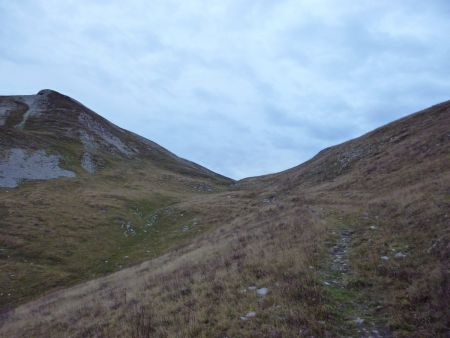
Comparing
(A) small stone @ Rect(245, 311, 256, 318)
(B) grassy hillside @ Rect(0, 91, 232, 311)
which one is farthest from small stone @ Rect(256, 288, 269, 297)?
(B) grassy hillside @ Rect(0, 91, 232, 311)

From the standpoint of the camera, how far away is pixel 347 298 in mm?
10242

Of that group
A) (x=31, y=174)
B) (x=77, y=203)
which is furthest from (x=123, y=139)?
(x=77, y=203)

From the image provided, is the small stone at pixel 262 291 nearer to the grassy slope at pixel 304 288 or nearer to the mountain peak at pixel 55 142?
the grassy slope at pixel 304 288

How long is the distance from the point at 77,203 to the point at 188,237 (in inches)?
785

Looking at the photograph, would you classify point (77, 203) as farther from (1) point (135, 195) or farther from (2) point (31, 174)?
(2) point (31, 174)

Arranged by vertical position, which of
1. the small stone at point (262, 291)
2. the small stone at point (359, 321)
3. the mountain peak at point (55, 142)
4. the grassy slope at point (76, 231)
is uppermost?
the mountain peak at point (55, 142)

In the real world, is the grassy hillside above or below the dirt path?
above

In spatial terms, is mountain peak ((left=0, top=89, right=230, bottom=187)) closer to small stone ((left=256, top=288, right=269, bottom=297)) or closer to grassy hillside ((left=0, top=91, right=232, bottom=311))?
grassy hillside ((left=0, top=91, right=232, bottom=311))

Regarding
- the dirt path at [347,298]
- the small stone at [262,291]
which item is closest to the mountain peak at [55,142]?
the small stone at [262,291]

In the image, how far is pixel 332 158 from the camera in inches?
2311

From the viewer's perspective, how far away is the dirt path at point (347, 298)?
333 inches

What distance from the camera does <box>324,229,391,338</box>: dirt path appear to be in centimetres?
846

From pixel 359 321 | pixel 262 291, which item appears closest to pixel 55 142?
pixel 262 291

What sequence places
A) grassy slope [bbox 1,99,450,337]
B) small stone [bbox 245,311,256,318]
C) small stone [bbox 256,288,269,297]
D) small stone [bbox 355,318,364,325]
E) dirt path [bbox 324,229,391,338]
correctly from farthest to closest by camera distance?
1. small stone [bbox 256,288,269,297]
2. small stone [bbox 245,311,256,318]
3. grassy slope [bbox 1,99,450,337]
4. small stone [bbox 355,318,364,325]
5. dirt path [bbox 324,229,391,338]
